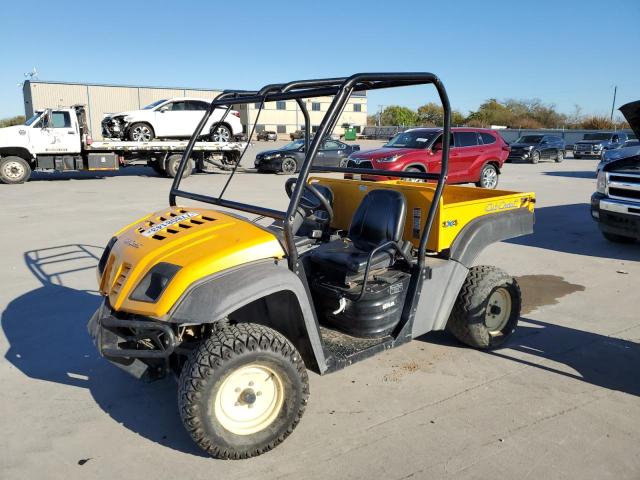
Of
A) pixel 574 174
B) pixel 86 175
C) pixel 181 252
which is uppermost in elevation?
pixel 181 252

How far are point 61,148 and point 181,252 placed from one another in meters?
15.0

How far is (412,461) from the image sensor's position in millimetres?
2844

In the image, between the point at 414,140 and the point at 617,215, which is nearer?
the point at 617,215

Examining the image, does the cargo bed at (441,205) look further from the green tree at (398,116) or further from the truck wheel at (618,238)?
the green tree at (398,116)

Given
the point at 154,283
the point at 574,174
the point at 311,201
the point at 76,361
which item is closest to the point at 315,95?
the point at 311,201

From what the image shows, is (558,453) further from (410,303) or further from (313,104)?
(313,104)

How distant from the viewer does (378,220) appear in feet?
12.7

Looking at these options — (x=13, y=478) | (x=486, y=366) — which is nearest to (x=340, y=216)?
(x=486, y=366)

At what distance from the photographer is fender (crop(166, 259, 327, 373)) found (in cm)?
267

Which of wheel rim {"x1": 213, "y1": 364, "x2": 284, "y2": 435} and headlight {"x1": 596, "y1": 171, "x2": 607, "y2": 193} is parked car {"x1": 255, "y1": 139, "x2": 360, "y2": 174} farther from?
wheel rim {"x1": 213, "y1": 364, "x2": 284, "y2": 435}

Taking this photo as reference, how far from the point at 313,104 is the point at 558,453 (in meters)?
2.83

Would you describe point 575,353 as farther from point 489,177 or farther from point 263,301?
point 489,177

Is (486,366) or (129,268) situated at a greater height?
(129,268)

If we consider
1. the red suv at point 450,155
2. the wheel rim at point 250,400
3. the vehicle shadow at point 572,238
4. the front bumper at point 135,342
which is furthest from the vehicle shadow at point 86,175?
the wheel rim at point 250,400
